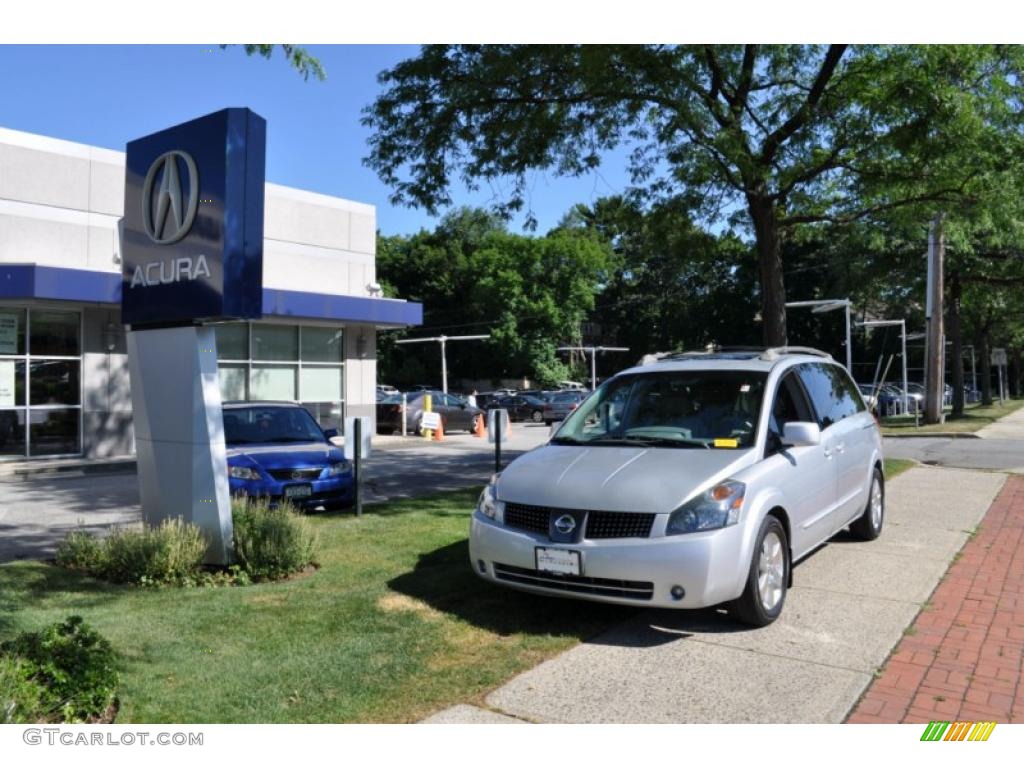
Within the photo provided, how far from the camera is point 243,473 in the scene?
9828 millimetres

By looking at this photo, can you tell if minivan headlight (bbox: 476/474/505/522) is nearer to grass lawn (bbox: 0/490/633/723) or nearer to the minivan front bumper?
the minivan front bumper

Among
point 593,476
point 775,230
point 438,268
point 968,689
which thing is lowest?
point 968,689

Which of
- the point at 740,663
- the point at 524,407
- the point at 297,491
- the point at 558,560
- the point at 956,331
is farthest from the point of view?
the point at 524,407

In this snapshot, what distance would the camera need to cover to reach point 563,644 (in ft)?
16.7

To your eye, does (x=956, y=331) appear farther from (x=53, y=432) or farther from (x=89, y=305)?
(x=53, y=432)

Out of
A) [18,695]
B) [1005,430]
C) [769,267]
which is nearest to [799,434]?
[18,695]

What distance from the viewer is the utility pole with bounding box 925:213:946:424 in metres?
24.8

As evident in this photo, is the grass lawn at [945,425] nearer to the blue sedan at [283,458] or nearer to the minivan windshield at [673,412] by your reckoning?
the blue sedan at [283,458]

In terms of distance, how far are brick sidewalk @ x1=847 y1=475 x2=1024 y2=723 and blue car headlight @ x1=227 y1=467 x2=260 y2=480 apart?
7.12 m

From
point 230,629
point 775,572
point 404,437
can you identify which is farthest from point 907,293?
point 230,629

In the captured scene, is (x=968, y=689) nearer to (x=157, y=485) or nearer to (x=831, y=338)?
(x=157, y=485)

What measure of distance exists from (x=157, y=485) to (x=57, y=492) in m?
6.90

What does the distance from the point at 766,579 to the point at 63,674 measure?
402cm

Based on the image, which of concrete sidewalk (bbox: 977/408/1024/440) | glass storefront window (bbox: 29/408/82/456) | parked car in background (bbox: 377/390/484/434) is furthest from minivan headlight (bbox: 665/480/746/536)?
parked car in background (bbox: 377/390/484/434)
